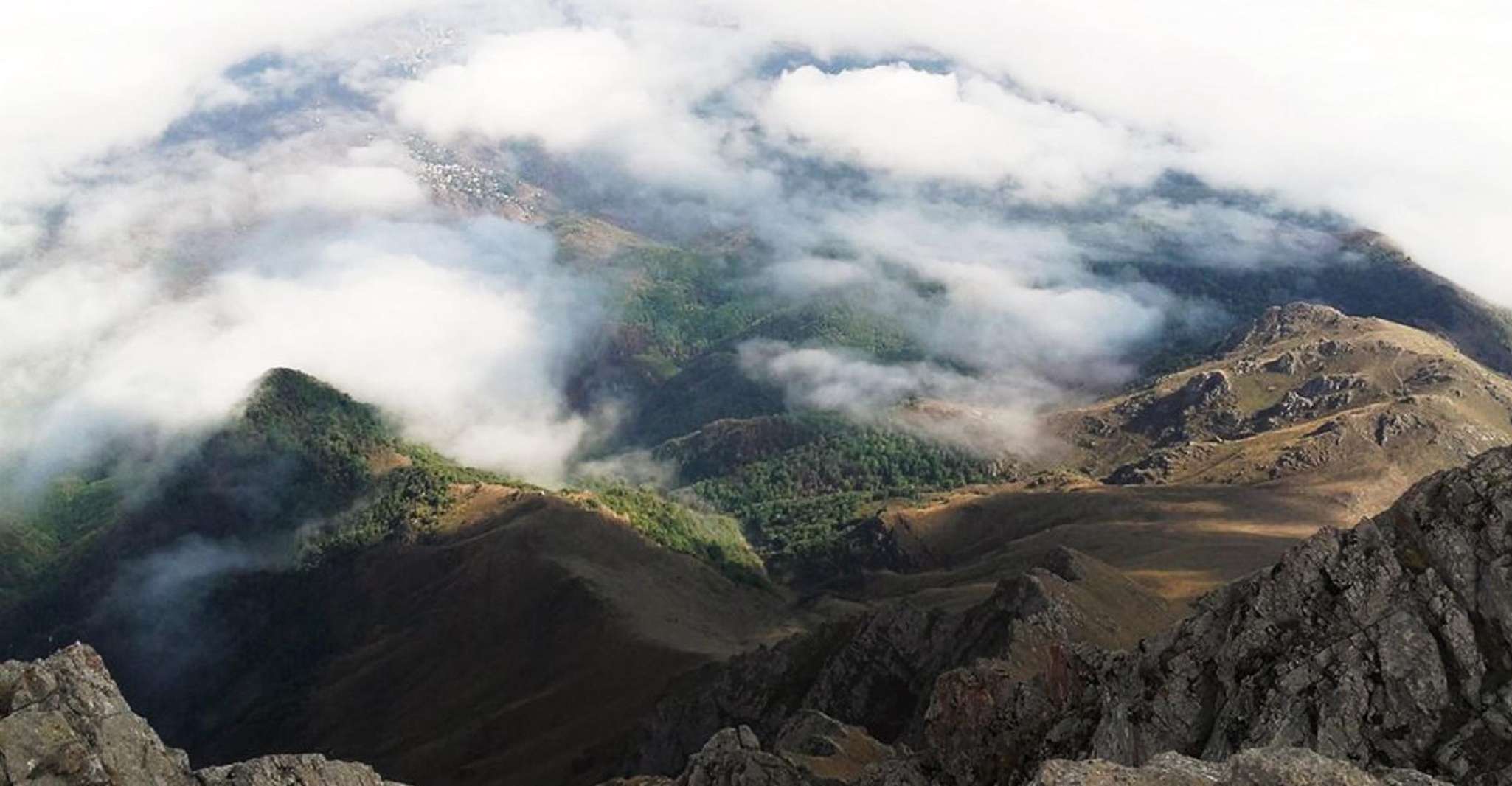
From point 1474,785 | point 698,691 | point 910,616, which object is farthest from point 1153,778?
point 698,691

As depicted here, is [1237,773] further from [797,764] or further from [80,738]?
[797,764]

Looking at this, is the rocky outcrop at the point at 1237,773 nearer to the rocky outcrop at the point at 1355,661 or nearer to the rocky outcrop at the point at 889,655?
the rocky outcrop at the point at 1355,661

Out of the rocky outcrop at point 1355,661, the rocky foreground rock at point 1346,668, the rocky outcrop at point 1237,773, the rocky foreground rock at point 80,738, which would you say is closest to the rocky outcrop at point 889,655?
the rocky foreground rock at point 1346,668

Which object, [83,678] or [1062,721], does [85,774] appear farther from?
[1062,721]

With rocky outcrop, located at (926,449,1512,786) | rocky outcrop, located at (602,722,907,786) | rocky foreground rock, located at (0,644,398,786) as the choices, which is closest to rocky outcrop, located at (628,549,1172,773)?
rocky outcrop, located at (602,722,907,786)

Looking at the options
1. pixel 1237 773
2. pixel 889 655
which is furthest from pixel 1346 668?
pixel 889 655
